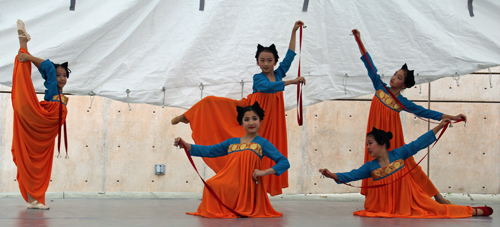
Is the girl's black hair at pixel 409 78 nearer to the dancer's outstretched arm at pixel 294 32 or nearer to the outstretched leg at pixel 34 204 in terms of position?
the dancer's outstretched arm at pixel 294 32

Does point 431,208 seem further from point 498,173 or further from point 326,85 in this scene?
point 498,173

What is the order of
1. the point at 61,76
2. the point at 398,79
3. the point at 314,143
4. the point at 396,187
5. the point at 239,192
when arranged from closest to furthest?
1. the point at 239,192
2. the point at 396,187
3. the point at 61,76
4. the point at 398,79
5. the point at 314,143

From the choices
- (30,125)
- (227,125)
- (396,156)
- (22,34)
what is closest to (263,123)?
(227,125)

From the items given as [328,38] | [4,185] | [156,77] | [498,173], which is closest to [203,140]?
[156,77]

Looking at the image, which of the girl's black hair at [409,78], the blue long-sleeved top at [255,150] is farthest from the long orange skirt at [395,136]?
the blue long-sleeved top at [255,150]

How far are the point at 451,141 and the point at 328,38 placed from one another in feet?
9.01

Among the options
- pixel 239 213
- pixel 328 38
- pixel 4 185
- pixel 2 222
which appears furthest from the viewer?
pixel 4 185

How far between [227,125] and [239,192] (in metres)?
0.81

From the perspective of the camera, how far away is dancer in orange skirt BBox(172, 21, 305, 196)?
356cm

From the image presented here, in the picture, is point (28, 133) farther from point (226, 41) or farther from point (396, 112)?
point (396, 112)

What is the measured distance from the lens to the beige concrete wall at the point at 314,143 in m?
5.47

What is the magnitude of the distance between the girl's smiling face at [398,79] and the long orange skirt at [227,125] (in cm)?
94

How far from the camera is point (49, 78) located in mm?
3424

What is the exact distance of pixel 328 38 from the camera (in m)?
3.99
